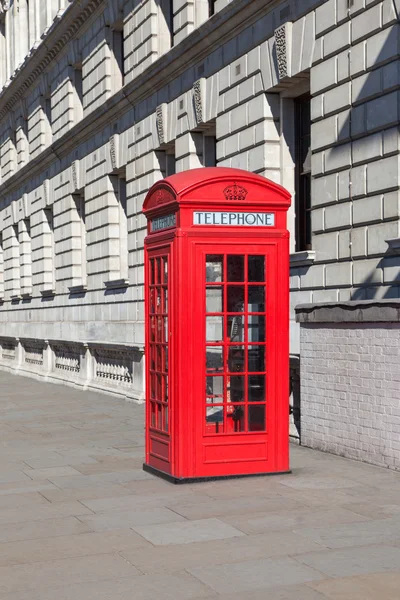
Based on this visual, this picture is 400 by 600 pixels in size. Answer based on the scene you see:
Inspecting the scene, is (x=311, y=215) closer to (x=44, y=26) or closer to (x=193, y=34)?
(x=193, y=34)

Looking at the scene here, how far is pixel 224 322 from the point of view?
9.19 m

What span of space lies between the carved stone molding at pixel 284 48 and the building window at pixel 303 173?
25.9 inches

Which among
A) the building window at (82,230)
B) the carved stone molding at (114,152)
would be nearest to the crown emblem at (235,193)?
the carved stone molding at (114,152)

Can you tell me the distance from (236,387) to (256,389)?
20cm

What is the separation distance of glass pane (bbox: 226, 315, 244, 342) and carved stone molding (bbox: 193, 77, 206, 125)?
28.4 ft

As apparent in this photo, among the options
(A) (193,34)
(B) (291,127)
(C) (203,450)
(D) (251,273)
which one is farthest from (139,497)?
(A) (193,34)

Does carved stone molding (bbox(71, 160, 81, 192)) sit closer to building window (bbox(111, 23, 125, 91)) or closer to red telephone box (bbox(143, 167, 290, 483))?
building window (bbox(111, 23, 125, 91))

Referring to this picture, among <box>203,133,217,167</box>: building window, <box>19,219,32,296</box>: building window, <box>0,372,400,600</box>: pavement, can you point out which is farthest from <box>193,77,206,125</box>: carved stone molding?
<box>19,219,32,296</box>: building window

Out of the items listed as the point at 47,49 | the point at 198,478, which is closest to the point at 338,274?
the point at 198,478

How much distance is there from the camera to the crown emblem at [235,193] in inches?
359

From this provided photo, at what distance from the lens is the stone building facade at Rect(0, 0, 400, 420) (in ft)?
Answer: 39.7

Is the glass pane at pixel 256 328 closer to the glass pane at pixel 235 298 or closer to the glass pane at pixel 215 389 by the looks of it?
the glass pane at pixel 235 298

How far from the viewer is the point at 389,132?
11.5 metres

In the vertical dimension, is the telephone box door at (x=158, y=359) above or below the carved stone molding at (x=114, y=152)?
below
